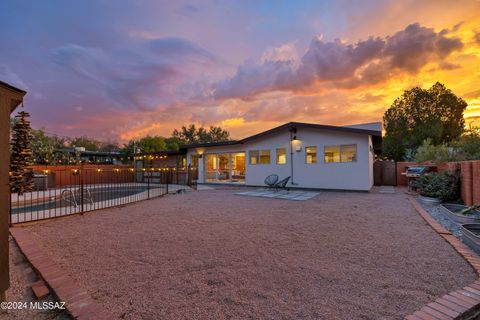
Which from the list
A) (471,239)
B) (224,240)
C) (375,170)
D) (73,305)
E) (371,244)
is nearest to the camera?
(73,305)

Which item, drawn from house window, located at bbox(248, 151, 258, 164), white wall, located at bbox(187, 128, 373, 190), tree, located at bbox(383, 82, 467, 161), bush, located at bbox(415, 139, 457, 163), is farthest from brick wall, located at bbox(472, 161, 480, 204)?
tree, located at bbox(383, 82, 467, 161)

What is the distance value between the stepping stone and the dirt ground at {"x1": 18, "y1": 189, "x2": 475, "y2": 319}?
28 cm

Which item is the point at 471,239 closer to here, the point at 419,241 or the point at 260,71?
the point at 419,241

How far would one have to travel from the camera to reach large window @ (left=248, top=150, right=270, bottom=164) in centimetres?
1345

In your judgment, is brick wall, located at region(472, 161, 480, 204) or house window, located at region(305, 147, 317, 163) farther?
house window, located at region(305, 147, 317, 163)

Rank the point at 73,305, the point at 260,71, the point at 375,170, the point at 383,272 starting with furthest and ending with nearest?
the point at 375,170, the point at 260,71, the point at 383,272, the point at 73,305

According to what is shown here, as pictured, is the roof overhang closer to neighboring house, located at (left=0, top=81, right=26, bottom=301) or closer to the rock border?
neighboring house, located at (left=0, top=81, right=26, bottom=301)

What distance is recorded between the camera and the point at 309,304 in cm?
203

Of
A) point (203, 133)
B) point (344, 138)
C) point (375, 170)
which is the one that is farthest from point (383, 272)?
point (203, 133)

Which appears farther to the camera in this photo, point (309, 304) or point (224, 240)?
point (224, 240)

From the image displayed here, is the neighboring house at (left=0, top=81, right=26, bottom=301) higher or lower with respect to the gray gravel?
higher

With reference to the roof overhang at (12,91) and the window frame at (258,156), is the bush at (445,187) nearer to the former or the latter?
the window frame at (258,156)

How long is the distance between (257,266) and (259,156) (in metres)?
11.0

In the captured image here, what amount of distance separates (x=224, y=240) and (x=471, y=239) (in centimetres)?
358
